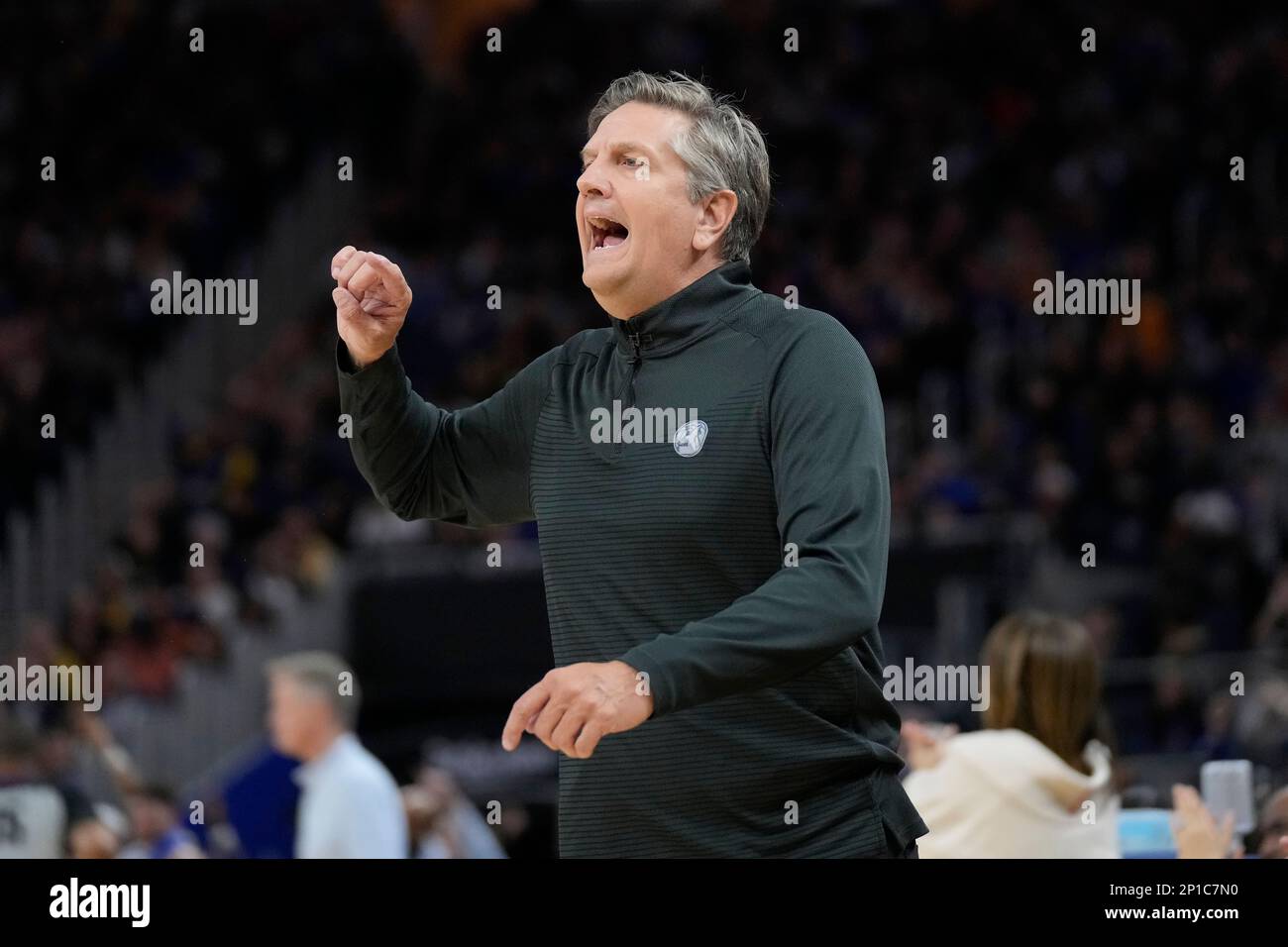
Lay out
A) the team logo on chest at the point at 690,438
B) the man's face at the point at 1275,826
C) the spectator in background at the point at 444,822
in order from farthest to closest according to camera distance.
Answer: the spectator in background at the point at 444,822
the man's face at the point at 1275,826
the team logo on chest at the point at 690,438

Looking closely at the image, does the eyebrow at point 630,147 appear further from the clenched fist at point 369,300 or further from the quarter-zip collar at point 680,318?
the clenched fist at point 369,300

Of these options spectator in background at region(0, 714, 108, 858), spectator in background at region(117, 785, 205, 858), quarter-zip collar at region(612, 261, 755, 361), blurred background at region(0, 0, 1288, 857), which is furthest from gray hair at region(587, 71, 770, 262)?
spectator in background at region(117, 785, 205, 858)

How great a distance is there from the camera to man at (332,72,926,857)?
213cm

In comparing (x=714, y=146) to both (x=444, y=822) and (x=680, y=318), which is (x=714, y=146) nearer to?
(x=680, y=318)

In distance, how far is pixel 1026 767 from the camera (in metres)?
3.77

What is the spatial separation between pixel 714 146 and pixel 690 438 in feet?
1.54

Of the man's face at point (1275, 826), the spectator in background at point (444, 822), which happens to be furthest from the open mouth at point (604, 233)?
the spectator in background at point (444, 822)

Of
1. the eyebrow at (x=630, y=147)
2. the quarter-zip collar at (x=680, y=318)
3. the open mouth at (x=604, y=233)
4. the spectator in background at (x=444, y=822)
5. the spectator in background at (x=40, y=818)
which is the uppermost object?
the eyebrow at (x=630, y=147)

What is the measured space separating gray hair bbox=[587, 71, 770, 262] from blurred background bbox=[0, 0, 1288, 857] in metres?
2.28

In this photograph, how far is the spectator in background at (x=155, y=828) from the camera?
595 centimetres

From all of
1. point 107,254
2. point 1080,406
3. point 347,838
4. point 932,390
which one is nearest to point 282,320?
point 107,254

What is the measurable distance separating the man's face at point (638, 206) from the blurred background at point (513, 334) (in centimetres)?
239

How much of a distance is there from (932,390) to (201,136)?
6.09m

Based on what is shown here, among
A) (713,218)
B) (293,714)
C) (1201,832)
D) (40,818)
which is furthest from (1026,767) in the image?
(40,818)
